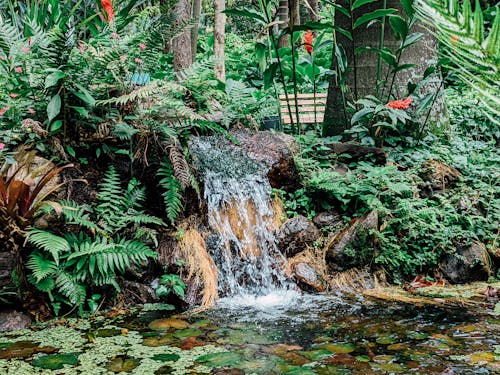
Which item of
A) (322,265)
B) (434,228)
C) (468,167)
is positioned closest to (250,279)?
(322,265)

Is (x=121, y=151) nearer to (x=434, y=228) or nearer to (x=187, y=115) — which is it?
(x=187, y=115)

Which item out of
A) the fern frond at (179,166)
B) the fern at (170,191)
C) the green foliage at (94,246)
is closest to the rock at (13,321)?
Answer: the green foliage at (94,246)

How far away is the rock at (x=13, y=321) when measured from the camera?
3157mm

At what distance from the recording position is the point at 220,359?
2605mm

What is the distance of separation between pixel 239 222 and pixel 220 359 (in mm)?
1910

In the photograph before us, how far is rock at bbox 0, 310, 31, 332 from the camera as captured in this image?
3157 millimetres

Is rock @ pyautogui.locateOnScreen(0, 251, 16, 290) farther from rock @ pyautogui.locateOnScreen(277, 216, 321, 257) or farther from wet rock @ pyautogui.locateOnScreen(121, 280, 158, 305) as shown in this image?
rock @ pyautogui.locateOnScreen(277, 216, 321, 257)

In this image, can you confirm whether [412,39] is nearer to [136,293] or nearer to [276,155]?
[276,155]

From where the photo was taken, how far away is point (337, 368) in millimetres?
2518

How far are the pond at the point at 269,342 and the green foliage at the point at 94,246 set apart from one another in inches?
11.5

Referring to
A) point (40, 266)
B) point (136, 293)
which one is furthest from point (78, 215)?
point (136, 293)

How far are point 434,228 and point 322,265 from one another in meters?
1.11

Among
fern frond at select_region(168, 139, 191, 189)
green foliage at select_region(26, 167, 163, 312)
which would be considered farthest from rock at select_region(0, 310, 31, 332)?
fern frond at select_region(168, 139, 191, 189)

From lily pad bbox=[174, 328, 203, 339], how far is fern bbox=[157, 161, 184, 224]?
3.77 ft
